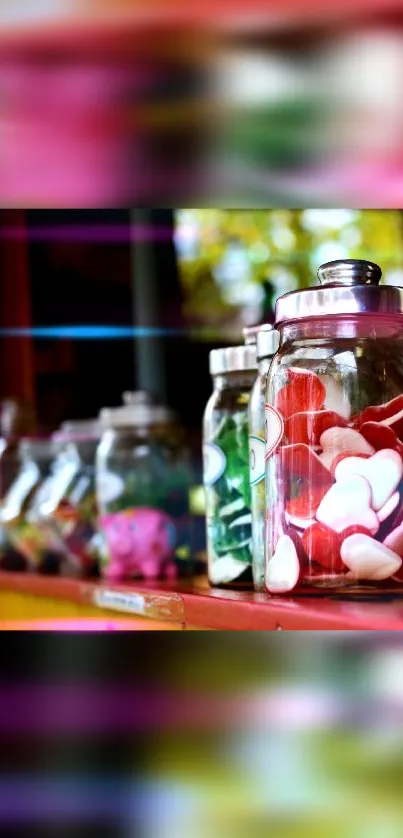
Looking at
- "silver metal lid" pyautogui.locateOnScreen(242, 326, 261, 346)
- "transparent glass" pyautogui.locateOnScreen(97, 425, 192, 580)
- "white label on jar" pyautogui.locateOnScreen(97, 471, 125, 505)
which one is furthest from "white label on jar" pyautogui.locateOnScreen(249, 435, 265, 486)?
"white label on jar" pyautogui.locateOnScreen(97, 471, 125, 505)

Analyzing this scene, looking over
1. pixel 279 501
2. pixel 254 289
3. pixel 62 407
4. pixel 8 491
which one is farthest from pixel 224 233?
pixel 279 501

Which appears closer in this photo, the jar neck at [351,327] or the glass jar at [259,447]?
the jar neck at [351,327]

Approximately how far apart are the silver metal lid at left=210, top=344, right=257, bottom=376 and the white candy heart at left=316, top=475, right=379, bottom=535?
0.27 meters

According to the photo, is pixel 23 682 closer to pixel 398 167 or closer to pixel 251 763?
pixel 251 763

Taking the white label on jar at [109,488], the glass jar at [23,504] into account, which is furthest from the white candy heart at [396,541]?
the glass jar at [23,504]

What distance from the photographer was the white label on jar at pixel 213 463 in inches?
36.7

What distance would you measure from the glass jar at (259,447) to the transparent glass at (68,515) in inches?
25.4

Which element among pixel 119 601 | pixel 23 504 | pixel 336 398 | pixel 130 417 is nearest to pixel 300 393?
pixel 336 398

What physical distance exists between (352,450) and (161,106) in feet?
0.83

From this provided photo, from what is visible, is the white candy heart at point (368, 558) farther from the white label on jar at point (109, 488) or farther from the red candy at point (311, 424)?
the white label on jar at point (109, 488)

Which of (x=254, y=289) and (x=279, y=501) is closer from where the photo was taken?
(x=279, y=501)

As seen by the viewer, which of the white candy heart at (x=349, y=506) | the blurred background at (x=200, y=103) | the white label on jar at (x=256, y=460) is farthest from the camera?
the white label on jar at (x=256, y=460)

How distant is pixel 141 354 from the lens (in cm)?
192

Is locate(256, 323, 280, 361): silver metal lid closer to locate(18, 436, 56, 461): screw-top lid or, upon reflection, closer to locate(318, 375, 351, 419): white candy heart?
locate(318, 375, 351, 419): white candy heart
